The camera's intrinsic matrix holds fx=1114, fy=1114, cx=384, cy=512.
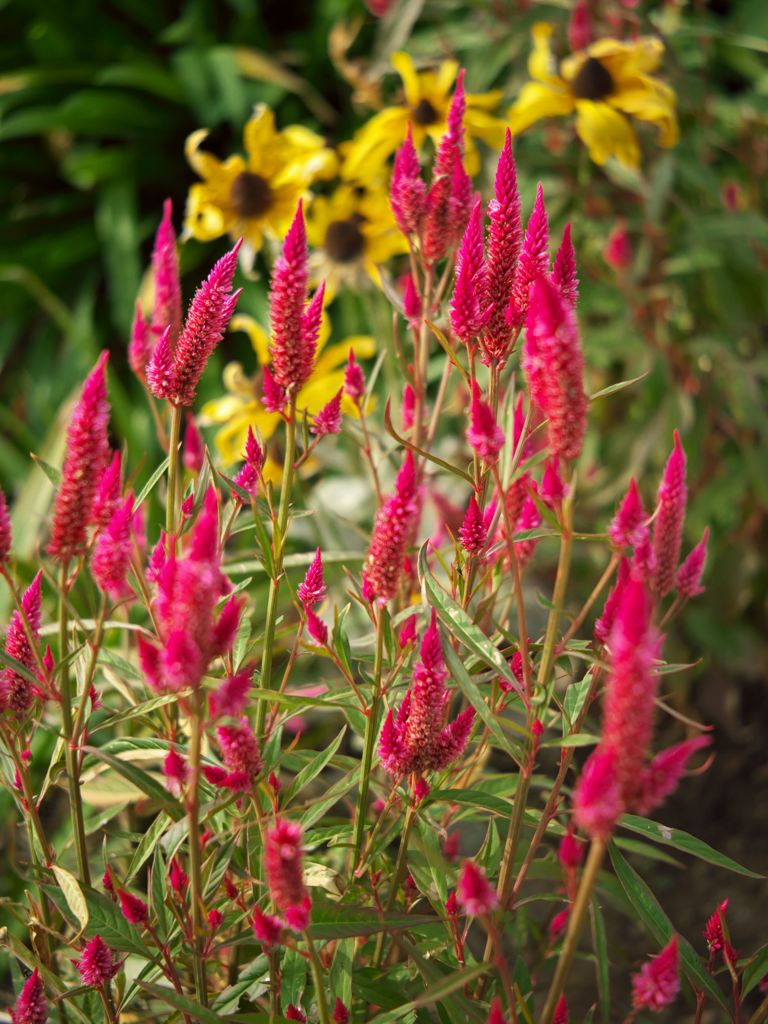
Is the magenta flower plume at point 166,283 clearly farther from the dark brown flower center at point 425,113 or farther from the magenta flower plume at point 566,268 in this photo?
the dark brown flower center at point 425,113

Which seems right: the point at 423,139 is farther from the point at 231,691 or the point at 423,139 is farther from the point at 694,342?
the point at 231,691

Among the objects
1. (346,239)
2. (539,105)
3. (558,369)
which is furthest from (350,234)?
(558,369)

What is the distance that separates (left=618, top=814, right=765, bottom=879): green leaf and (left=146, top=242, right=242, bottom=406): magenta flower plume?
35 cm

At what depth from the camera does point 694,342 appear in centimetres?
178

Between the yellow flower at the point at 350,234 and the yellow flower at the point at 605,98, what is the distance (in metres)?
0.26

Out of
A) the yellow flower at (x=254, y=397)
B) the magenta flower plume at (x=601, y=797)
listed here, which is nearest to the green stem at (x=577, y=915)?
the magenta flower plume at (x=601, y=797)

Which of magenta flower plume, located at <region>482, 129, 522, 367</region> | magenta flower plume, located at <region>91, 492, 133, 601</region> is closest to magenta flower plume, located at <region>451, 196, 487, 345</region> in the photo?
magenta flower plume, located at <region>482, 129, 522, 367</region>

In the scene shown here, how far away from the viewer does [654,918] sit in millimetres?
641

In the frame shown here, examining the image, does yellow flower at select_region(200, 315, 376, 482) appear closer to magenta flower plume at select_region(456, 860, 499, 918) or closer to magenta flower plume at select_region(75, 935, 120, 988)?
magenta flower plume at select_region(75, 935, 120, 988)

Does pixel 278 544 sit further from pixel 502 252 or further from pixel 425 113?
pixel 425 113

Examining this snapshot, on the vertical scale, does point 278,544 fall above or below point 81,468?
below

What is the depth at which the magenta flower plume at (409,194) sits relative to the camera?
780 mm

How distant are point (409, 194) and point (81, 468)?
1.17 ft

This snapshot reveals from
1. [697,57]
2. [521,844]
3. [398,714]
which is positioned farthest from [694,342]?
[398,714]
